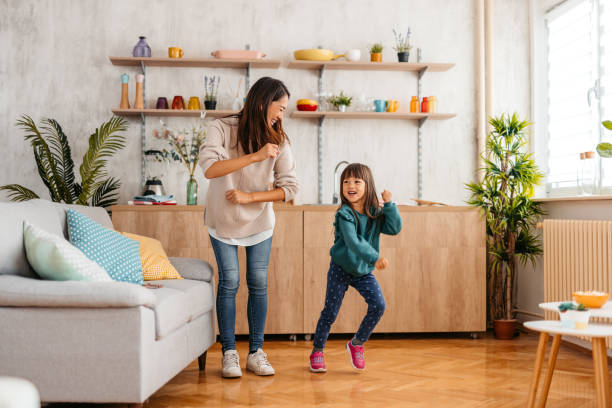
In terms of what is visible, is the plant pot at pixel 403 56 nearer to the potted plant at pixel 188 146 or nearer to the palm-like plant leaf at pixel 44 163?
the potted plant at pixel 188 146

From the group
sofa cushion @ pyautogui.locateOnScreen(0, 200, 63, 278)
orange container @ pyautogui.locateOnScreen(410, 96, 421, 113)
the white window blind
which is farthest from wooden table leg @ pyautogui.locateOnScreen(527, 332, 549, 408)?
orange container @ pyautogui.locateOnScreen(410, 96, 421, 113)

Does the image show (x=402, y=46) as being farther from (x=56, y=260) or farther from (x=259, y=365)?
(x=56, y=260)

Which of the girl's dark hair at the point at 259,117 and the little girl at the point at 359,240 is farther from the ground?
the girl's dark hair at the point at 259,117

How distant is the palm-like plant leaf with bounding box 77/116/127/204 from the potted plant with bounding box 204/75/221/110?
563 mm

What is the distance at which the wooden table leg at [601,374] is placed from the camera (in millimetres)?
1757

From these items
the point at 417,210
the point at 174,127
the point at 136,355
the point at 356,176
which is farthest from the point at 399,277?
A: the point at 136,355

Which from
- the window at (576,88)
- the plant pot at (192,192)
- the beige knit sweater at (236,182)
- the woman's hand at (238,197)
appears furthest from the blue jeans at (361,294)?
the window at (576,88)

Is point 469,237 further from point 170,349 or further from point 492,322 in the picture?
point 170,349

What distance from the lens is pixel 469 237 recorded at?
3.83 meters

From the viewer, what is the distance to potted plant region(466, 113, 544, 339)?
12.5ft

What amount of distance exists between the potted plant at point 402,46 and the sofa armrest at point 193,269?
203cm

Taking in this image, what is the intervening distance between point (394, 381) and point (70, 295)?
147 centimetres

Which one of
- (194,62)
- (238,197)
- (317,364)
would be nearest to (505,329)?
(317,364)

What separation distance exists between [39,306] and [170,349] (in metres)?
0.52
